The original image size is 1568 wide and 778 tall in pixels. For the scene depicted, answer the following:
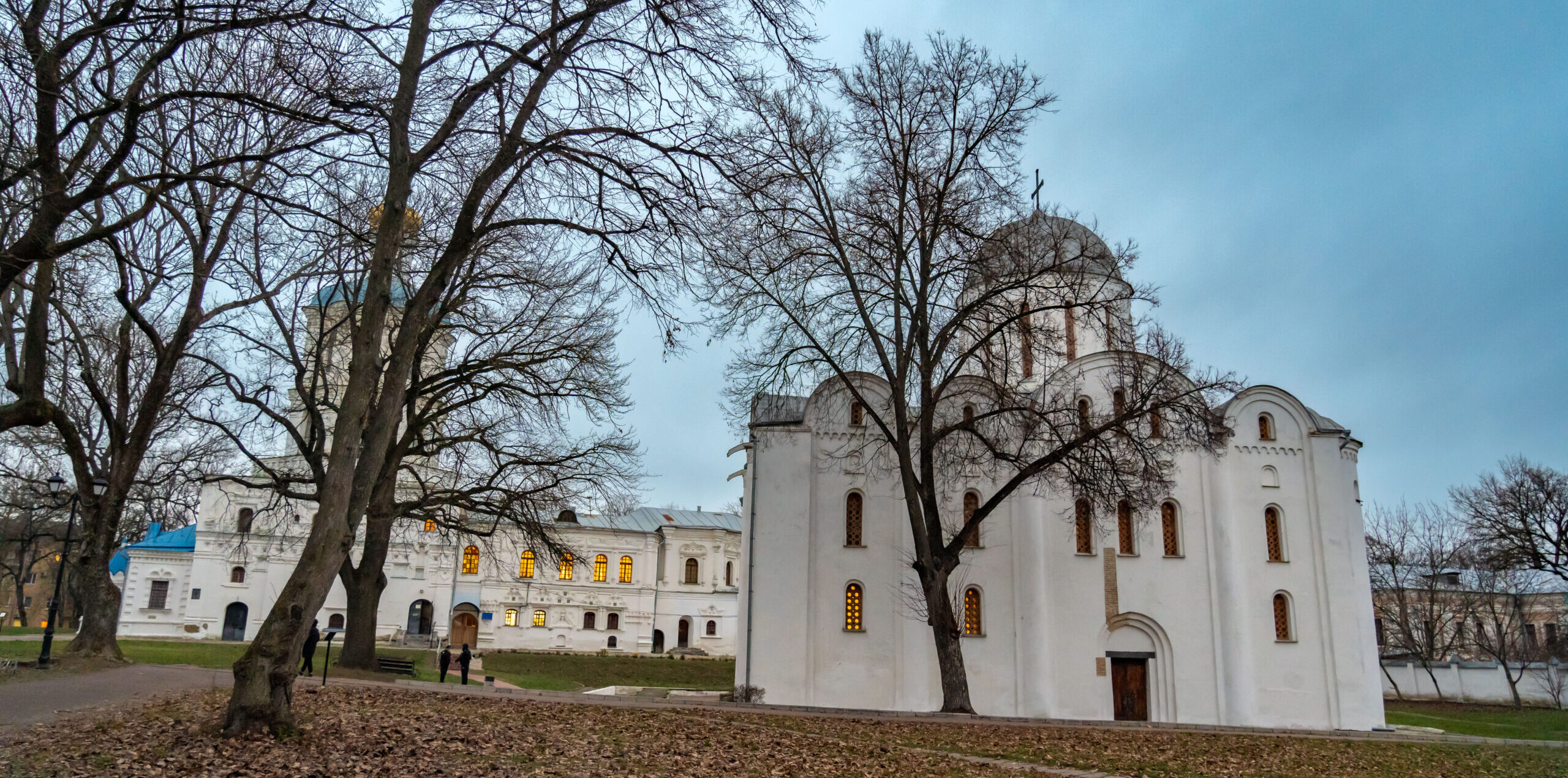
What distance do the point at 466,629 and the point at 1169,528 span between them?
1471 inches

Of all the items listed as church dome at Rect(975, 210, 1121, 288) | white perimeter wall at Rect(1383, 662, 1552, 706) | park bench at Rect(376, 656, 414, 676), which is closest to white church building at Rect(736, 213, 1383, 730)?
church dome at Rect(975, 210, 1121, 288)

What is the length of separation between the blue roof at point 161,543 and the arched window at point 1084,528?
40616 mm

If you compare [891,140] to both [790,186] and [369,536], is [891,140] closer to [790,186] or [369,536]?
[790,186]

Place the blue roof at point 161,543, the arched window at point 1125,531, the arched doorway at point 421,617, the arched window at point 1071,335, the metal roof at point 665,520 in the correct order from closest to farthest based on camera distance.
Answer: the arched window at point 1125,531, the arched window at point 1071,335, the blue roof at point 161,543, the arched doorway at point 421,617, the metal roof at point 665,520

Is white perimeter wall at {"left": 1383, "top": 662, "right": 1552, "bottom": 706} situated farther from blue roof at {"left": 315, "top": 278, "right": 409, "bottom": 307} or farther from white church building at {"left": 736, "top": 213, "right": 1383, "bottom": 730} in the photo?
blue roof at {"left": 315, "top": 278, "right": 409, "bottom": 307}

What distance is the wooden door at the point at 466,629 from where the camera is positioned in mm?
50156

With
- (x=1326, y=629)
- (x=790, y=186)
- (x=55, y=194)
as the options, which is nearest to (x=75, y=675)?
(x=55, y=194)

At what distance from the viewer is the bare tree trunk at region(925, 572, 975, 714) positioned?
1823cm

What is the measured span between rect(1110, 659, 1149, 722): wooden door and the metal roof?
33176 millimetres

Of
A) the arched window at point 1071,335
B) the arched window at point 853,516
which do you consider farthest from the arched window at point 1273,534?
the arched window at point 853,516

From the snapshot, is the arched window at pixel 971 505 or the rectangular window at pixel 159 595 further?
the rectangular window at pixel 159 595

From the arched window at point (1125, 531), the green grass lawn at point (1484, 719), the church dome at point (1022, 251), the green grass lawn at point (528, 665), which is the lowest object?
the green grass lawn at point (1484, 719)

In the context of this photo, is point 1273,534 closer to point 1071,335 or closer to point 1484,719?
point 1071,335

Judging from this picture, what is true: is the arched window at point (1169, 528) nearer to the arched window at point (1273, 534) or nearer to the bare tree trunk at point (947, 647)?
the arched window at point (1273, 534)
